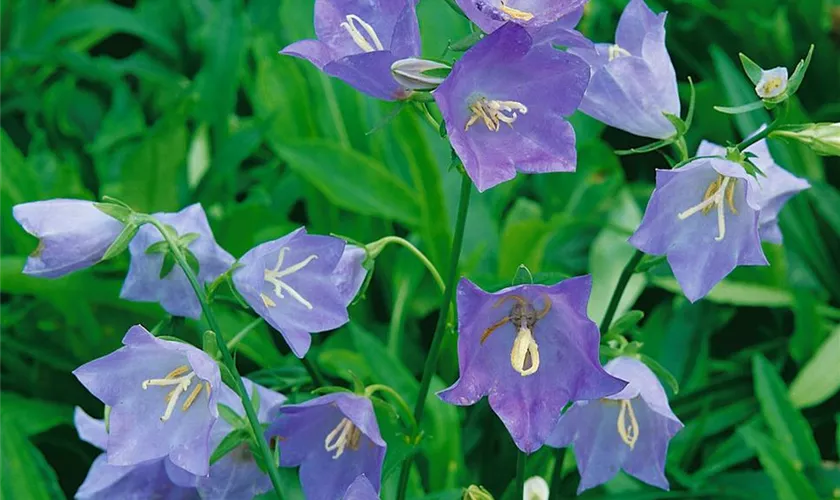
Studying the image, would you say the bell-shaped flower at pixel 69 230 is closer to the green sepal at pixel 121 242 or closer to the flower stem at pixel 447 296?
the green sepal at pixel 121 242

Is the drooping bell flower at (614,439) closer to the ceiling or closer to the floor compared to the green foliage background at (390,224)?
closer to the ceiling

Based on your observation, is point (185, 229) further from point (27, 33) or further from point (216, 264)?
point (27, 33)

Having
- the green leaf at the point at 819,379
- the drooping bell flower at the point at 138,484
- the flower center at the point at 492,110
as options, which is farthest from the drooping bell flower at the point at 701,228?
the green leaf at the point at 819,379

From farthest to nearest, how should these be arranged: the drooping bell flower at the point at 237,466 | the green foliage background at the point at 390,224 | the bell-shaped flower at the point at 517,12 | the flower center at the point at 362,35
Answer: the green foliage background at the point at 390,224 < the drooping bell flower at the point at 237,466 < the flower center at the point at 362,35 < the bell-shaped flower at the point at 517,12

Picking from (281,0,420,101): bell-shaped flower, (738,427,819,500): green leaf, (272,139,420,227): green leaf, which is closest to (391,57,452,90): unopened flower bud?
(281,0,420,101): bell-shaped flower

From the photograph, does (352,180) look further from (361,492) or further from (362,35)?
(361,492)

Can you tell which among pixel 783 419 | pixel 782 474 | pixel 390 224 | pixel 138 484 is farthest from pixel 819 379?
pixel 138 484
